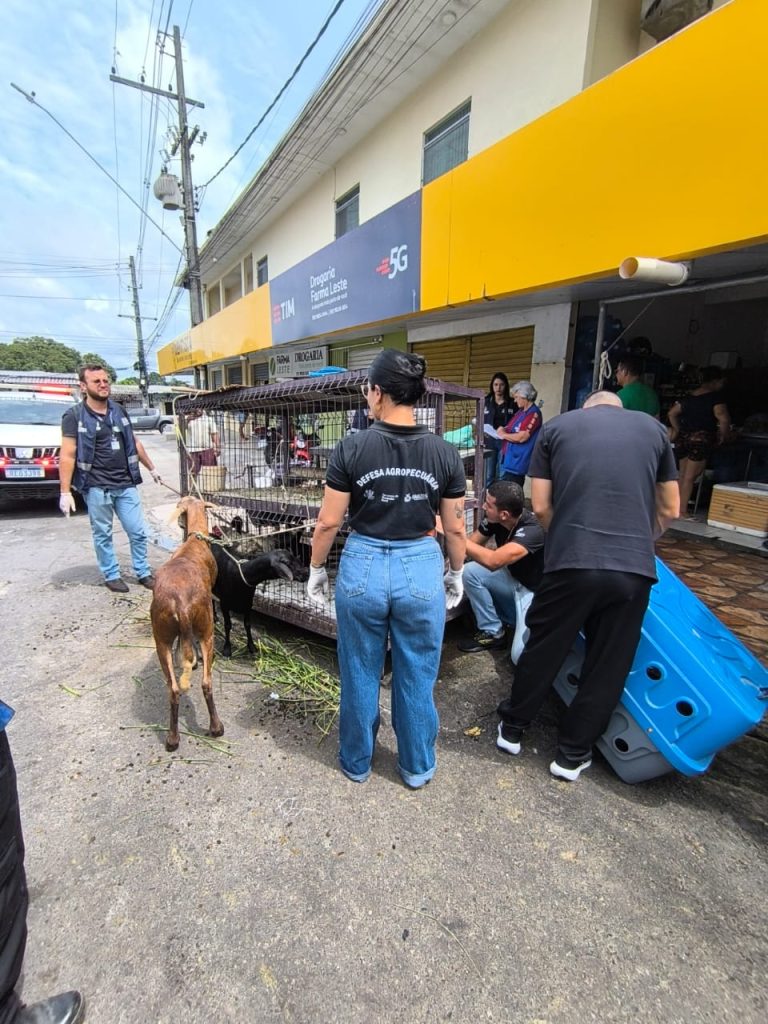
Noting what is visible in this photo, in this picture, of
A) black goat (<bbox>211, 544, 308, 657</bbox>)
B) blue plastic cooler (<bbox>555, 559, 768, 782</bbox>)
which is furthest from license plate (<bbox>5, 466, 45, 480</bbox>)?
blue plastic cooler (<bbox>555, 559, 768, 782</bbox>)

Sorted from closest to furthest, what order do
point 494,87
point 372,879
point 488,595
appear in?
1. point 372,879
2. point 488,595
3. point 494,87

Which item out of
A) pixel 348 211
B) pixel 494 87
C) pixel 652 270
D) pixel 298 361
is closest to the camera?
pixel 652 270

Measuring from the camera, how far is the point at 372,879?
6.33 ft

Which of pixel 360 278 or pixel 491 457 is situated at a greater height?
pixel 360 278

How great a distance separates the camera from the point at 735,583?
13.6 ft

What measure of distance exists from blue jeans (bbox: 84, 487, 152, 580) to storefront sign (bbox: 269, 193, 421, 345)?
439cm

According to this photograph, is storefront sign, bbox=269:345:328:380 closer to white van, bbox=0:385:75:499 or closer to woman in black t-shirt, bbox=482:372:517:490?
white van, bbox=0:385:75:499

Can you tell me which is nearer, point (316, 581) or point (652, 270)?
point (316, 581)

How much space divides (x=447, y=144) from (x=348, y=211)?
3488 millimetres

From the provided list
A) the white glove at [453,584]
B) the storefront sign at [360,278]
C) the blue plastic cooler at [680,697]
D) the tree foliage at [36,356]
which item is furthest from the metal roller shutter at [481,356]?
the tree foliage at [36,356]

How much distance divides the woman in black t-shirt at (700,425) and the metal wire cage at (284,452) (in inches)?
103

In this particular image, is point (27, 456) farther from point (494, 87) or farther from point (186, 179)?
point (186, 179)

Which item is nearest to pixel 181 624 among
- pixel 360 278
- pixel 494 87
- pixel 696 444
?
pixel 696 444

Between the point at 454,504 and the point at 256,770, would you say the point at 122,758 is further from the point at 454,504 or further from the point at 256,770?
the point at 454,504
